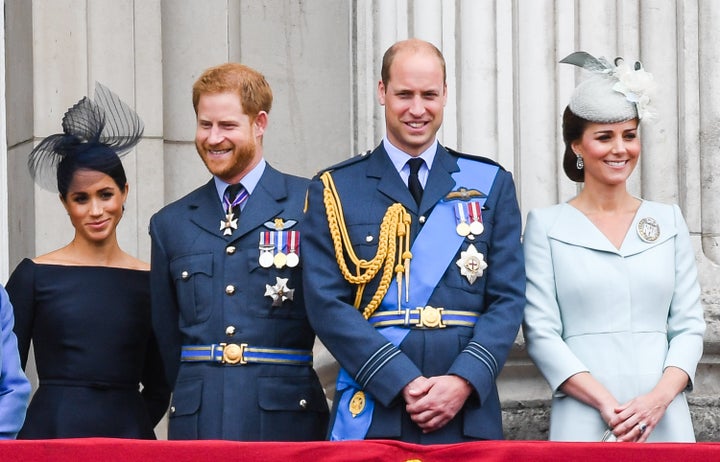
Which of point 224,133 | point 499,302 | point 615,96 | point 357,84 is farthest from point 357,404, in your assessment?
point 357,84

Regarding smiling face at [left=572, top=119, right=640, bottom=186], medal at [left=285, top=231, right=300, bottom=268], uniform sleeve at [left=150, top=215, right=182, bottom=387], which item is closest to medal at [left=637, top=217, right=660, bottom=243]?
smiling face at [left=572, top=119, right=640, bottom=186]

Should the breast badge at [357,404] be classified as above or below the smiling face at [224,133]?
below

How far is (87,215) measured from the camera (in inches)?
222

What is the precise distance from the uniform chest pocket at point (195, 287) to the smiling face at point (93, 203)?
0.34 m

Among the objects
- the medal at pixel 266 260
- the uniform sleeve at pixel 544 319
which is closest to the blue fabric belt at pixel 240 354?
the medal at pixel 266 260

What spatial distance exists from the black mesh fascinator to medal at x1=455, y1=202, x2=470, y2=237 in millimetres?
1152

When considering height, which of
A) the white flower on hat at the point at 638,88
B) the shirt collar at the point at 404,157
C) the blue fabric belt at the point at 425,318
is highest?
the white flower on hat at the point at 638,88

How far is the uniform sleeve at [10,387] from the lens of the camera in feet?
16.1

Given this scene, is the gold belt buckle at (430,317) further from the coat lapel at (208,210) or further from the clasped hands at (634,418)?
the coat lapel at (208,210)

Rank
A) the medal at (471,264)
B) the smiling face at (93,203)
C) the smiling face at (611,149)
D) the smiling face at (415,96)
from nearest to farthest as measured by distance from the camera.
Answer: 1. the medal at (471,264)
2. the smiling face at (415,96)
3. the smiling face at (611,149)
4. the smiling face at (93,203)

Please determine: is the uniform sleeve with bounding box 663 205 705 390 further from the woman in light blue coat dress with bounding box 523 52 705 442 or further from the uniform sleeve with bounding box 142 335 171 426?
the uniform sleeve with bounding box 142 335 171 426

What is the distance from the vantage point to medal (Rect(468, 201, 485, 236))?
5184 mm

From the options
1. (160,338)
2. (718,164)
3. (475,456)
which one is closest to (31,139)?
(160,338)

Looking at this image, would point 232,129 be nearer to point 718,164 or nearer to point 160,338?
point 160,338
